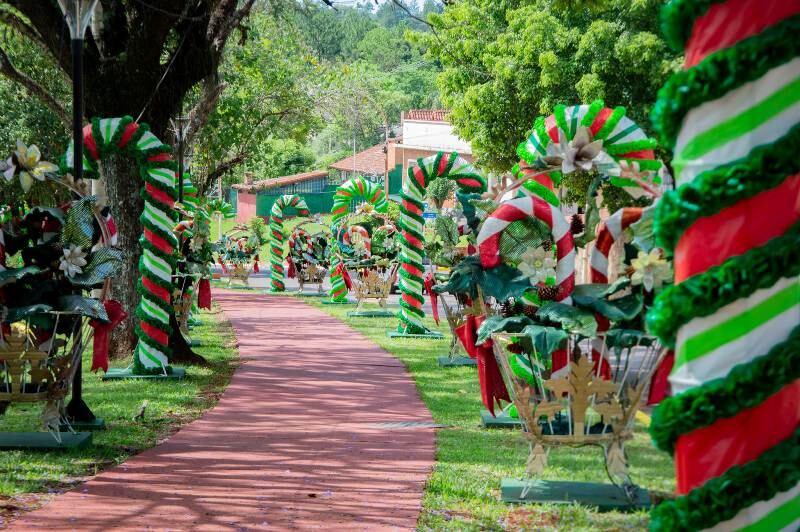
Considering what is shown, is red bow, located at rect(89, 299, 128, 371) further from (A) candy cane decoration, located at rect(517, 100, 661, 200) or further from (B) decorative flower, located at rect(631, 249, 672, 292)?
(B) decorative flower, located at rect(631, 249, 672, 292)

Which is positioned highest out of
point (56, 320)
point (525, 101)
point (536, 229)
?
point (525, 101)

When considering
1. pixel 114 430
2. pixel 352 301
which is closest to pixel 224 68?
pixel 352 301

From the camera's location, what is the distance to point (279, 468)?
7367mm

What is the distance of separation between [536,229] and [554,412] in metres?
1.23

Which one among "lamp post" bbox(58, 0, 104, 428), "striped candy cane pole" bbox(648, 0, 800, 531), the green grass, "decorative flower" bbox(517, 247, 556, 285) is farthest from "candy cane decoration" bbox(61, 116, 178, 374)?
"striped candy cane pole" bbox(648, 0, 800, 531)

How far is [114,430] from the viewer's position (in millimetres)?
8773

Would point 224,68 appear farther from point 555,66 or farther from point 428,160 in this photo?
point 428,160

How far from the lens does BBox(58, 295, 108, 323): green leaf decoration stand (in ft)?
24.8

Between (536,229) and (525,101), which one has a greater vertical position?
(525,101)

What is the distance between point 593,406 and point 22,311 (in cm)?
403

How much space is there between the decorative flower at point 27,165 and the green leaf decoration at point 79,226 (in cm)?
36

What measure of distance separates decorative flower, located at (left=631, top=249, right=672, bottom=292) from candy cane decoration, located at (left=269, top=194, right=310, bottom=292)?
23.7 m

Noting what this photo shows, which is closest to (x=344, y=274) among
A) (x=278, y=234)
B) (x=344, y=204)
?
(x=344, y=204)

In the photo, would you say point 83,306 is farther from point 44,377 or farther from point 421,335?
point 421,335
